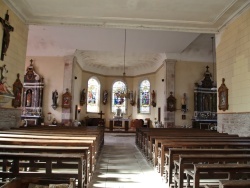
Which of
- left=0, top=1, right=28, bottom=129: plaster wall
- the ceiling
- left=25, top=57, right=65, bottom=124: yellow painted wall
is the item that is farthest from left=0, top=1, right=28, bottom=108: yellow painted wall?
left=25, top=57, right=65, bottom=124: yellow painted wall

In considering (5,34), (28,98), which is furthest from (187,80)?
(5,34)

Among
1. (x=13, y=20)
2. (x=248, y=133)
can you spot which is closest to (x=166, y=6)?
(x=248, y=133)

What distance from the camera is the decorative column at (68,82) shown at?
44.0 ft

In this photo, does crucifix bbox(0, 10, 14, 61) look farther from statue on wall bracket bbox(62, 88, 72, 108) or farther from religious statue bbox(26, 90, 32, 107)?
religious statue bbox(26, 90, 32, 107)

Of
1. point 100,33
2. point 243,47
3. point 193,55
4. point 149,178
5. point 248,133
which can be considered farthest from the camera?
point 193,55

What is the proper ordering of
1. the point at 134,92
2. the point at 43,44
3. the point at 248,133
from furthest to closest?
the point at 134,92 < the point at 43,44 < the point at 248,133

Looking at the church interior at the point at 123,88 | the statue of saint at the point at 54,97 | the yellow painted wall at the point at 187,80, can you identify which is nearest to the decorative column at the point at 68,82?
the church interior at the point at 123,88

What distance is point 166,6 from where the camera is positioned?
23.5 feet

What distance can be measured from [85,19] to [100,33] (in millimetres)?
2856

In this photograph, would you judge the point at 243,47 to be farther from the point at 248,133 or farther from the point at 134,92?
the point at 134,92

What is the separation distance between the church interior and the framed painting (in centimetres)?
5

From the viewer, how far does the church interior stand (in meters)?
3.89

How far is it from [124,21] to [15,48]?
3.85 meters

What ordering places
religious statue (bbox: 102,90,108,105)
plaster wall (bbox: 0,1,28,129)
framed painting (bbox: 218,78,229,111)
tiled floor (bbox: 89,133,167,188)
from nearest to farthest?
tiled floor (bbox: 89,133,167,188) < plaster wall (bbox: 0,1,28,129) < framed painting (bbox: 218,78,229,111) < religious statue (bbox: 102,90,108,105)
